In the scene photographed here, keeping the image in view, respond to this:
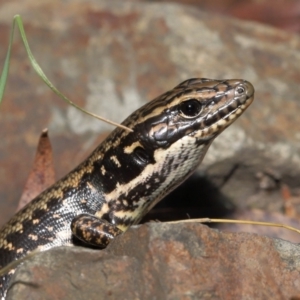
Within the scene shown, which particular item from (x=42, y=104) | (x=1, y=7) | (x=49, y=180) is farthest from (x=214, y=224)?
(x=1, y=7)

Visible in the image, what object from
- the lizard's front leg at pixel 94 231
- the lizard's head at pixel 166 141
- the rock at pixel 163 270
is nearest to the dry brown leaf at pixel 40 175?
the lizard's head at pixel 166 141

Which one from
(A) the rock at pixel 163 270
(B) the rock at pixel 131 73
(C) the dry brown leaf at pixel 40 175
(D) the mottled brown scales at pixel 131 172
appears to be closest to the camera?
(A) the rock at pixel 163 270

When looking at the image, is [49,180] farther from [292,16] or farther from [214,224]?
[292,16]

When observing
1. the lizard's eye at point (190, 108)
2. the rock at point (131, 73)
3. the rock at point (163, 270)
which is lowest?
the rock at point (131, 73)

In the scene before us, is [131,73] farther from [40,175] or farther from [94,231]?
[94,231]

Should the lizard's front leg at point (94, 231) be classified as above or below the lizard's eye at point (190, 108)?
below

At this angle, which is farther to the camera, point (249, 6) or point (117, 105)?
point (249, 6)

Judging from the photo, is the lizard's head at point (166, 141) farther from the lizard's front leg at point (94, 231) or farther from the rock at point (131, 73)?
the rock at point (131, 73)

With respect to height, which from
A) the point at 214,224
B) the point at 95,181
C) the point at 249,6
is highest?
the point at 95,181

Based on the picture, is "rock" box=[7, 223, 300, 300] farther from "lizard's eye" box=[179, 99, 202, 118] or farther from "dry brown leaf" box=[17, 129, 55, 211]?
"dry brown leaf" box=[17, 129, 55, 211]

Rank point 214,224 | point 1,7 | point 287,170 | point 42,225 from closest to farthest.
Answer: point 42,225 → point 214,224 → point 287,170 → point 1,7
